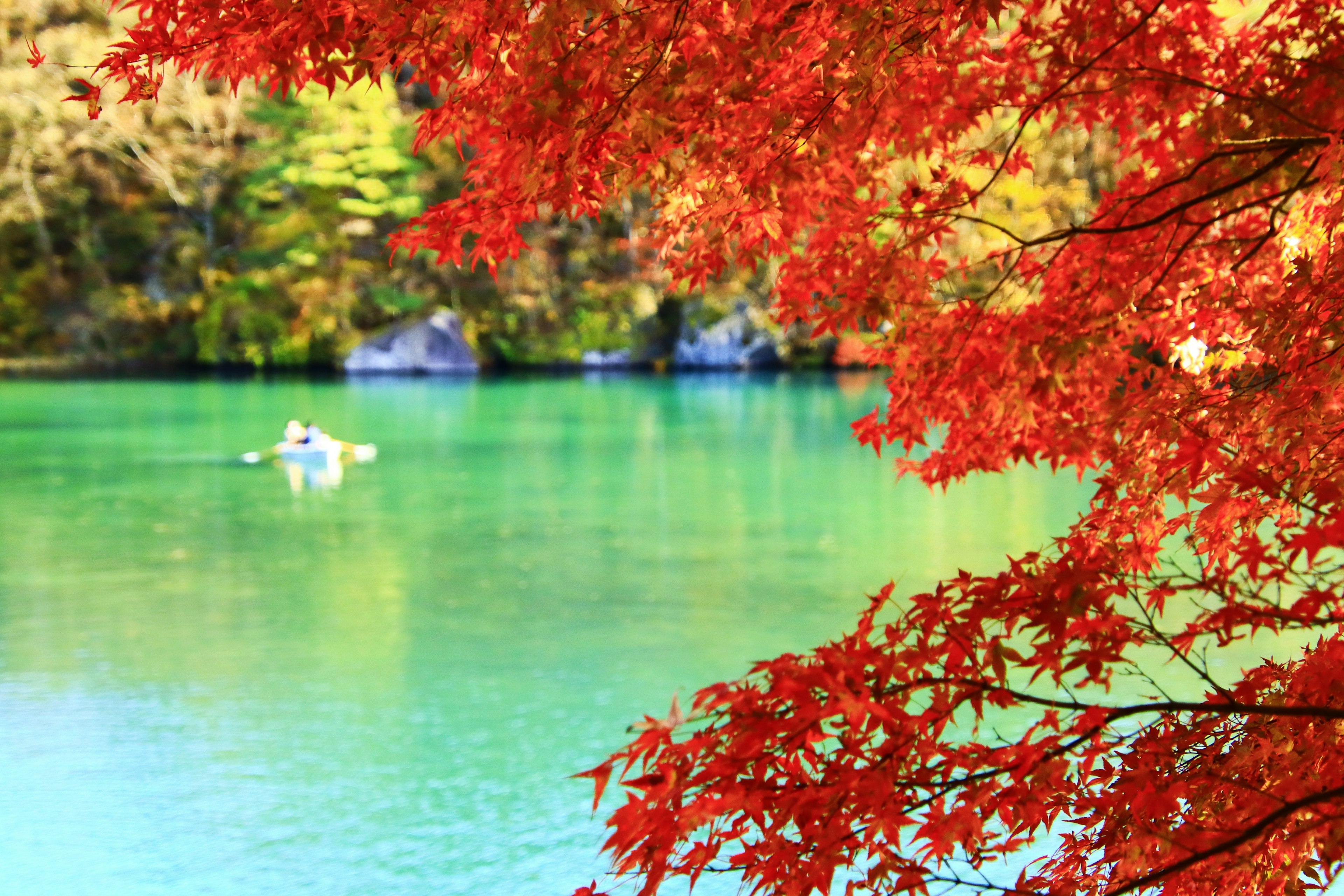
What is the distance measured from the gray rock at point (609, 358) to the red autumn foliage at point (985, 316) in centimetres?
2515

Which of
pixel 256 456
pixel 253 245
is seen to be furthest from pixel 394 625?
pixel 253 245

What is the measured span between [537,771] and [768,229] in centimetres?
271

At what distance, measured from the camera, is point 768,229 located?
8.34 feet

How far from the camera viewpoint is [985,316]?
2.96 metres

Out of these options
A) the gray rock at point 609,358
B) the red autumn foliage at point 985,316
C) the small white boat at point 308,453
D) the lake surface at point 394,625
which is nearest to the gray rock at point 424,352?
the gray rock at point 609,358

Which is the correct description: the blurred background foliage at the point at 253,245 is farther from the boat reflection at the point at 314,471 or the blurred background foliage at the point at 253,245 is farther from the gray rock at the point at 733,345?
the boat reflection at the point at 314,471

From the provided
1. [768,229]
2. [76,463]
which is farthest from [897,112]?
[76,463]

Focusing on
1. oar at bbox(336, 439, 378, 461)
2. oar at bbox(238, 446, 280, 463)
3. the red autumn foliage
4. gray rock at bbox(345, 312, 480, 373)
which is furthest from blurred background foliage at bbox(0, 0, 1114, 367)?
the red autumn foliage

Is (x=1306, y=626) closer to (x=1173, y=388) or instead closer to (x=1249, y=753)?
(x=1249, y=753)

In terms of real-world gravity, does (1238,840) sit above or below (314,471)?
above

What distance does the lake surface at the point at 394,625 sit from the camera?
4.13m

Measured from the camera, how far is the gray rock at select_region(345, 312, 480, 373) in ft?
88.9

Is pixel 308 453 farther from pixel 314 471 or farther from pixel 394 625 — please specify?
pixel 394 625

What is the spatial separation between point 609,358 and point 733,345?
3.20 metres
